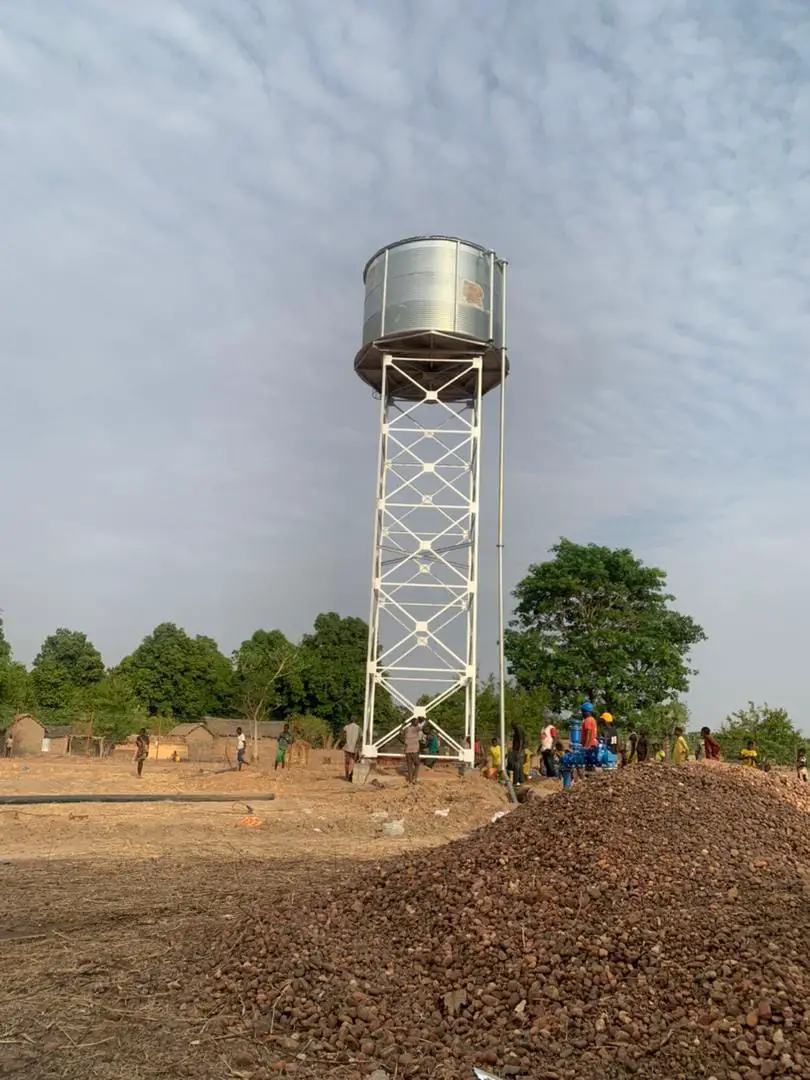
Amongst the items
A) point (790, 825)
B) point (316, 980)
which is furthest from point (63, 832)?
point (790, 825)

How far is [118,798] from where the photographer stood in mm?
16031

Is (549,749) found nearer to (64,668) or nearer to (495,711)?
(495,711)

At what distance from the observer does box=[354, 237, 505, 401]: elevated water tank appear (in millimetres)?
21609

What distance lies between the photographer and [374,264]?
75.3ft

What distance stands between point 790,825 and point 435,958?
4.98 meters

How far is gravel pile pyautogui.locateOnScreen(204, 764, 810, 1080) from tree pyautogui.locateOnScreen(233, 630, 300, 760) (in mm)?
35495

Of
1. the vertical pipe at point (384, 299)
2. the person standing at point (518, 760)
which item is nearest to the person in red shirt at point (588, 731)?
the person standing at point (518, 760)

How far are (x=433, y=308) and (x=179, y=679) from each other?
4278cm

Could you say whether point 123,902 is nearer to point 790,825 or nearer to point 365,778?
point 790,825

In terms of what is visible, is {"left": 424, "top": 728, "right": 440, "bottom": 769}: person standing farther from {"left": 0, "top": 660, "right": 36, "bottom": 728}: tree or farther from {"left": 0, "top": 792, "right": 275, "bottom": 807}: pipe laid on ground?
{"left": 0, "top": 660, "right": 36, "bottom": 728}: tree

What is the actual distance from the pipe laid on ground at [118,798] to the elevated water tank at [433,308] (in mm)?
11289

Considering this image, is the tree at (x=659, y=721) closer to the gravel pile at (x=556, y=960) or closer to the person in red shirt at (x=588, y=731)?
the person in red shirt at (x=588, y=731)

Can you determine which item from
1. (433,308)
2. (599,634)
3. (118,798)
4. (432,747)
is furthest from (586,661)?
(118,798)

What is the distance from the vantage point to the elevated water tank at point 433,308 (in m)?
21.6
